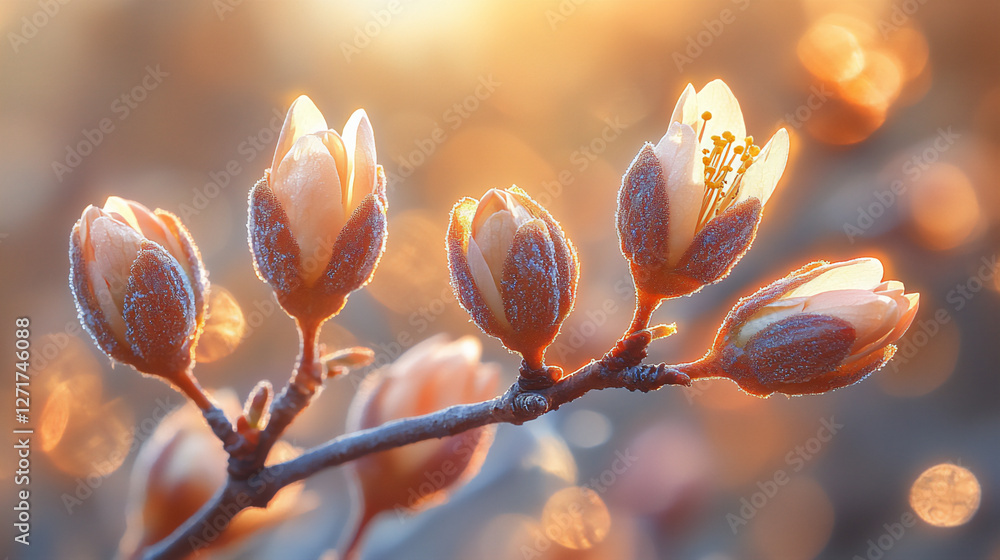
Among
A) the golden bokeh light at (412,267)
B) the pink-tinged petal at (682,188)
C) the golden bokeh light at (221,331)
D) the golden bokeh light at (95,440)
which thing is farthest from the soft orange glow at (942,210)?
the golden bokeh light at (95,440)

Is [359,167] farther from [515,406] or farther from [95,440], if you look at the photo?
[95,440]

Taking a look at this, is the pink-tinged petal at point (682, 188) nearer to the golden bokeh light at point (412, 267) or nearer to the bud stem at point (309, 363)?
the bud stem at point (309, 363)

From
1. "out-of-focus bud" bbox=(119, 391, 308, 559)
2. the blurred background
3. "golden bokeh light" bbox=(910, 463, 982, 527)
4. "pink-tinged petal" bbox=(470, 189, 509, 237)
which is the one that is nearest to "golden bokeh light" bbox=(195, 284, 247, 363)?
the blurred background

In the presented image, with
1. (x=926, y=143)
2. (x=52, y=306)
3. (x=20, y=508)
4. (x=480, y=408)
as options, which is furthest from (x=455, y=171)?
(x=480, y=408)

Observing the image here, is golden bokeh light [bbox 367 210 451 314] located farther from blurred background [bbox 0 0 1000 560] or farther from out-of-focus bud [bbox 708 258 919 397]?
out-of-focus bud [bbox 708 258 919 397]

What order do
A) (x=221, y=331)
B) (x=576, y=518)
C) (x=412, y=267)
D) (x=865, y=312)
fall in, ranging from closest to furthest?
(x=865, y=312)
(x=576, y=518)
(x=221, y=331)
(x=412, y=267)

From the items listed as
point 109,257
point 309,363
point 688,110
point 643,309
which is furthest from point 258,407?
point 688,110

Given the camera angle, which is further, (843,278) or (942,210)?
(942,210)
